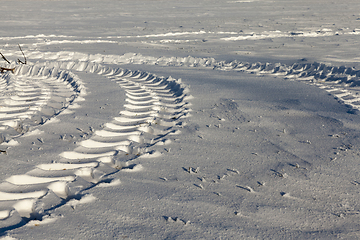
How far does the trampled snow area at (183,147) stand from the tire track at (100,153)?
12 mm

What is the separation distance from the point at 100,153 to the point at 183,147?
817mm

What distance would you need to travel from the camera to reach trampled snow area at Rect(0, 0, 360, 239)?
1.98 metres

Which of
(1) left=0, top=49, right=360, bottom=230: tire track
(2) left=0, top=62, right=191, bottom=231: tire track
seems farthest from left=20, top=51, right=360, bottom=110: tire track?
(2) left=0, top=62, right=191, bottom=231: tire track

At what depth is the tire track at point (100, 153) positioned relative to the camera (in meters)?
2.08

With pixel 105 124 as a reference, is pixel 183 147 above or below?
below

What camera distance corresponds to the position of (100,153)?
2.79 meters

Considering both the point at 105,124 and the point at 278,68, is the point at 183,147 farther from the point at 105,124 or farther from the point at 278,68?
the point at 278,68

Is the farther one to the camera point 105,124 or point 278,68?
point 278,68

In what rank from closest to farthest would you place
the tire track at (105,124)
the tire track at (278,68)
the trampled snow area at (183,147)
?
the trampled snow area at (183,147), the tire track at (105,124), the tire track at (278,68)

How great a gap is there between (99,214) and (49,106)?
245 centimetres

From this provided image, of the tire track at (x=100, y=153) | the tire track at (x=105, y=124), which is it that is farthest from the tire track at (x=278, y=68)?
the tire track at (x=100, y=153)

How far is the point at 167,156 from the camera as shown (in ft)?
9.11

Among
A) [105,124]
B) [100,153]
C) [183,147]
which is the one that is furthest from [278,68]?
[100,153]

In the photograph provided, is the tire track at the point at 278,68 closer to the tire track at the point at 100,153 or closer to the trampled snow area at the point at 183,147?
the trampled snow area at the point at 183,147
